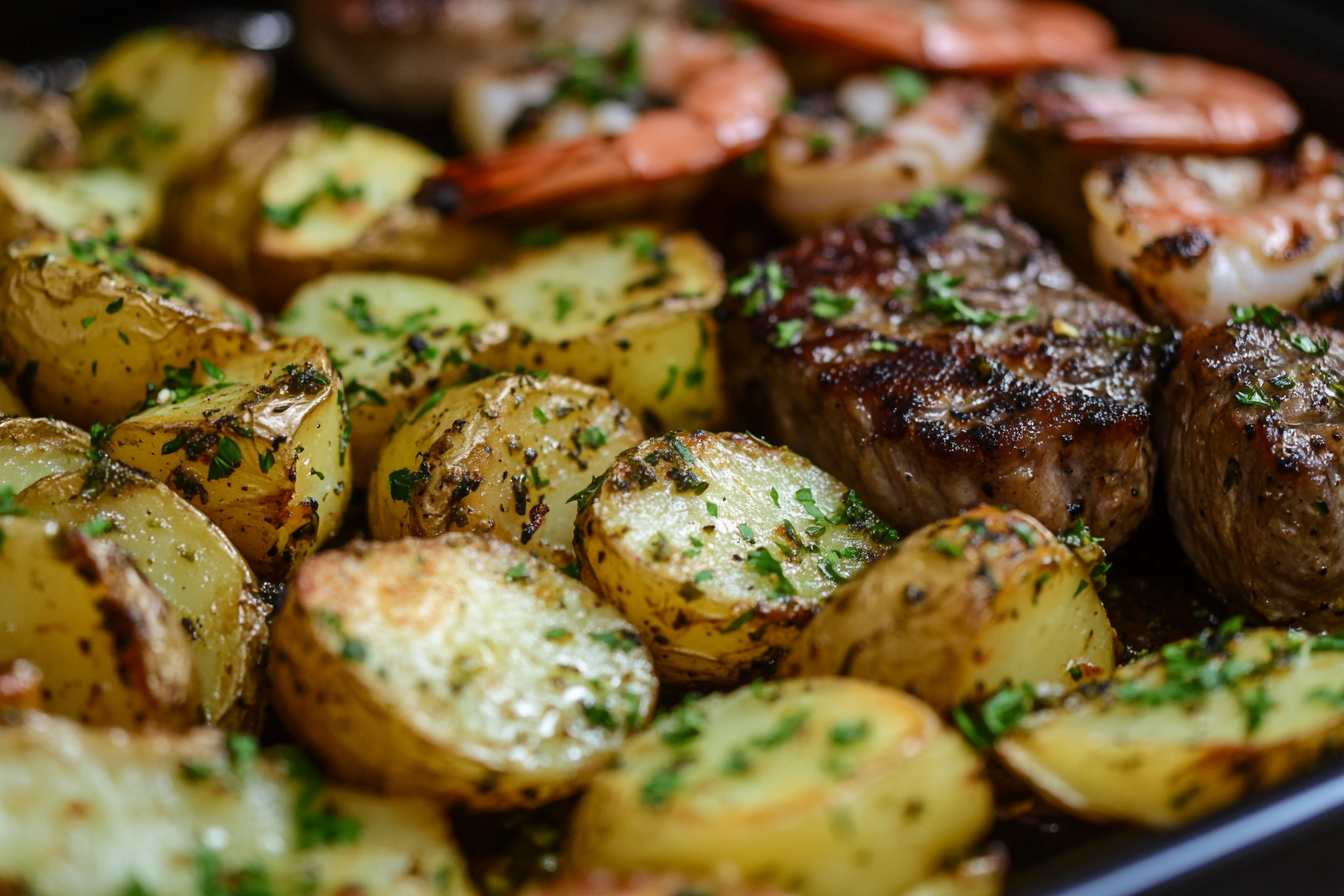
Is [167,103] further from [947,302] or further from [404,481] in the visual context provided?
[947,302]

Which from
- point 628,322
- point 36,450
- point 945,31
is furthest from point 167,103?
point 945,31

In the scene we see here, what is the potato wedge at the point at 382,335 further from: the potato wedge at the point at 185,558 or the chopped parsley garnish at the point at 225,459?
the potato wedge at the point at 185,558

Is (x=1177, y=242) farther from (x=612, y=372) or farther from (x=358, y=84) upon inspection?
(x=358, y=84)

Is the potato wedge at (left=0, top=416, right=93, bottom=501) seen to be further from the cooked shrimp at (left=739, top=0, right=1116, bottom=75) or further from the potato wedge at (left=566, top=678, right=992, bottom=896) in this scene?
the cooked shrimp at (left=739, top=0, right=1116, bottom=75)

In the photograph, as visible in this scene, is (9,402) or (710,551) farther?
(9,402)

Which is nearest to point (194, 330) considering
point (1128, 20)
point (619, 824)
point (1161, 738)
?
point (619, 824)

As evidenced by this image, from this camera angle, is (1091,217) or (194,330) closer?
(194,330)
